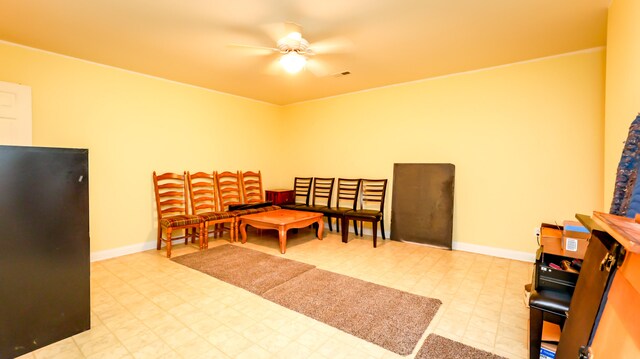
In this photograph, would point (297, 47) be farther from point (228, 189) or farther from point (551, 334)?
point (228, 189)

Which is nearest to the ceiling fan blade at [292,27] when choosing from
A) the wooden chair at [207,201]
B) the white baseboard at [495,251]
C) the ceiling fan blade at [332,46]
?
the ceiling fan blade at [332,46]

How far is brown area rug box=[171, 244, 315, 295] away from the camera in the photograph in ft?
9.54

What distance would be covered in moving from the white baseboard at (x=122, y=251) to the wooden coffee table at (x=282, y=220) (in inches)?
52.3

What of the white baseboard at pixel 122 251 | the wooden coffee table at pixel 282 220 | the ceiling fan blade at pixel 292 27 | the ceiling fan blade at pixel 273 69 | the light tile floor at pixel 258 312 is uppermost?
the ceiling fan blade at pixel 273 69

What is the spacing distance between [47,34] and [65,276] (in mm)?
2450

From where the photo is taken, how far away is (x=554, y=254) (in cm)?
198

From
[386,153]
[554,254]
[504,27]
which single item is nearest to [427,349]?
[554,254]

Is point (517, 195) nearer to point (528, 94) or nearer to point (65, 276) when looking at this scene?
point (528, 94)

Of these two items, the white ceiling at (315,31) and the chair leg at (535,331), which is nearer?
the chair leg at (535,331)

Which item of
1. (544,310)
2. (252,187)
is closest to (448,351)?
(544,310)

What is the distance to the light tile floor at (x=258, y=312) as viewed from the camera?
1.85m

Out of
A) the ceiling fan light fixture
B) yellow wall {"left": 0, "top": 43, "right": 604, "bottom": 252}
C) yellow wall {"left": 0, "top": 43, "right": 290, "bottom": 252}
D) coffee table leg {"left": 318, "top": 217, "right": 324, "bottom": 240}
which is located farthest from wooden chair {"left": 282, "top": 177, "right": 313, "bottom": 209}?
the ceiling fan light fixture

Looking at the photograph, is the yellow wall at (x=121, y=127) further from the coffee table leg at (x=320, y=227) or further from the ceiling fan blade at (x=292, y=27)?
the ceiling fan blade at (x=292, y=27)

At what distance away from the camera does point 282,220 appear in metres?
3.92
